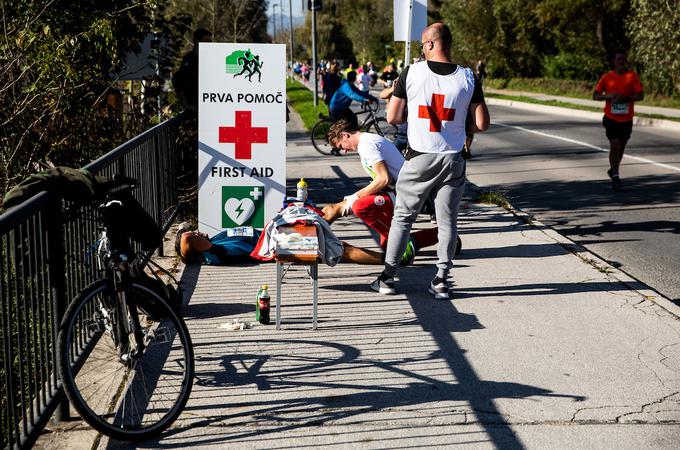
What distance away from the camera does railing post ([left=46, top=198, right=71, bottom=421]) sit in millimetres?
4574

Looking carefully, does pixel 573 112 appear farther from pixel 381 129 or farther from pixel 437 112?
pixel 437 112

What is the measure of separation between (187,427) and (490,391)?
1.69 m

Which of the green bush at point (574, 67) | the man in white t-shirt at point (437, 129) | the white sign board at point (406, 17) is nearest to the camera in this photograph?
the man in white t-shirt at point (437, 129)

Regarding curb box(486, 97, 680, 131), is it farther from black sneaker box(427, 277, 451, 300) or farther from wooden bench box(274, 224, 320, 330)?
wooden bench box(274, 224, 320, 330)

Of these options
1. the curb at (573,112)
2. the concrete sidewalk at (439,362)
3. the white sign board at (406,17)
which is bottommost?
the curb at (573,112)

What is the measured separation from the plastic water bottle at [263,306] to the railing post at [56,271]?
1904mm

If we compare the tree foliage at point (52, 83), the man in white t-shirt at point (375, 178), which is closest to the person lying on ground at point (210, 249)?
the man in white t-shirt at point (375, 178)

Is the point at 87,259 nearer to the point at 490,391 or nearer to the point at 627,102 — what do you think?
the point at 490,391

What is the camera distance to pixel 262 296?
6395 mm

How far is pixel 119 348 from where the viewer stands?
499cm

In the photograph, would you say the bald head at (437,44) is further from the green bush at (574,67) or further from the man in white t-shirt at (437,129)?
the green bush at (574,67)

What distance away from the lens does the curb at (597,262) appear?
23.2 feet

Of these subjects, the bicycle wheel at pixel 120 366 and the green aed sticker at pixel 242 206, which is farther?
the green aed sticker at pixel 242 206

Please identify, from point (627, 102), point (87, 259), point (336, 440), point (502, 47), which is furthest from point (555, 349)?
point (502, 47)
